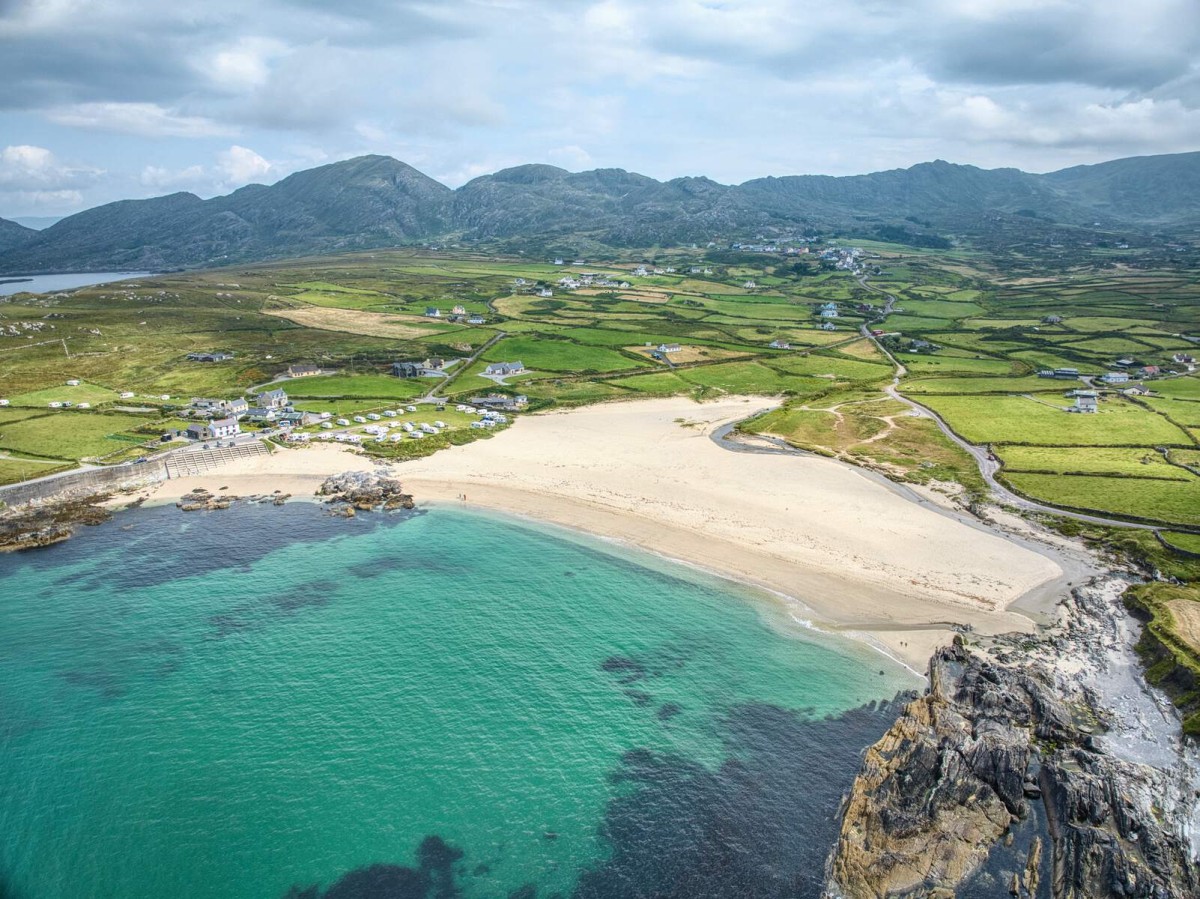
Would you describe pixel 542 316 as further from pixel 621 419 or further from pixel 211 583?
pixel 211 583

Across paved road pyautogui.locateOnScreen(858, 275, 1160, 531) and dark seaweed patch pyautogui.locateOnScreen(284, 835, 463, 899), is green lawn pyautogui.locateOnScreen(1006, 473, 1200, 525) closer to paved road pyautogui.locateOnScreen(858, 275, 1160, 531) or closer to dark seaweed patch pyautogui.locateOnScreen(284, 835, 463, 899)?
paved road pyautogui.locateOnScreen(858, 275, 1160, 531)

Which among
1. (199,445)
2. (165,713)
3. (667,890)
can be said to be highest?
(199,445)

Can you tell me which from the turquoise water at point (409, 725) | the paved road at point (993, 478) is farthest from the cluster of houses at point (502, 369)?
the paved road at point (993, 478)

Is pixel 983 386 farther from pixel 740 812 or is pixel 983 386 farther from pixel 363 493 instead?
pixel 740 812

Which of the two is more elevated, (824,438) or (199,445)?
(199,445)

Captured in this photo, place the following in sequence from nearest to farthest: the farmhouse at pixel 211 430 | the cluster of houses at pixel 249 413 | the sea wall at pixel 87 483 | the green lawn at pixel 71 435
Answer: the sea wall at pixel 87 483 < the green lawn at pixel 71 435 < the farmhouse at pixel 211 430 < the cluster of houses at pixel 249 413

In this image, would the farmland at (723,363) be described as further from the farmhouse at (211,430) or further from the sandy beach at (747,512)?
the sandy beach at (747,512)

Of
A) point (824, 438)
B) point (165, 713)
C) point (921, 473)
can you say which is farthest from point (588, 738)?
point (824, 438)
